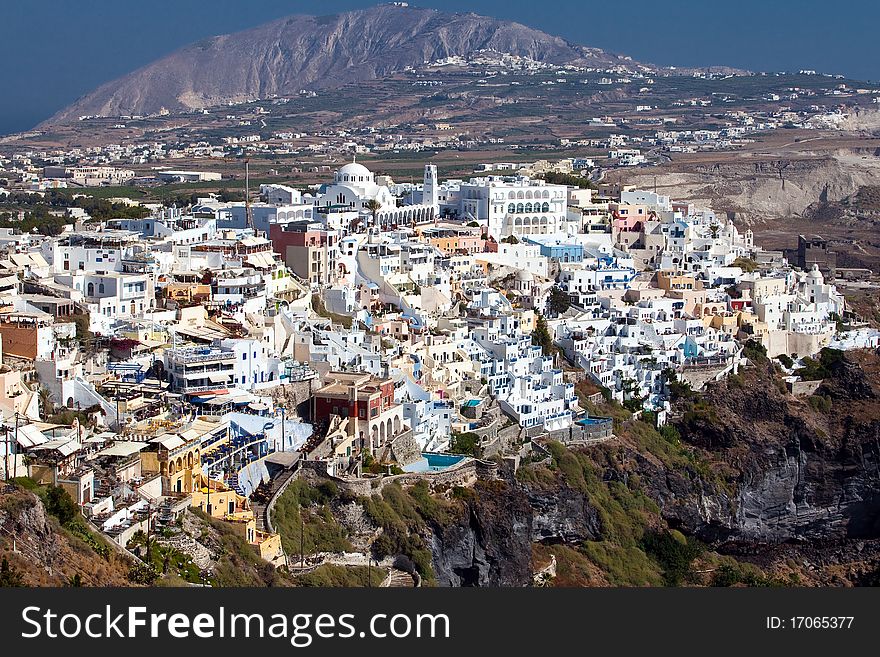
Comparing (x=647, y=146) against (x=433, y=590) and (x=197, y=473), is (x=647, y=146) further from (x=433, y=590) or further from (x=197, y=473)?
(x=433, y=590)

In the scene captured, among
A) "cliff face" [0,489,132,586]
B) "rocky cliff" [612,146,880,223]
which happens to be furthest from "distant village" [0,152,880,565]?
"rocky cliff" [612,146,880,223]

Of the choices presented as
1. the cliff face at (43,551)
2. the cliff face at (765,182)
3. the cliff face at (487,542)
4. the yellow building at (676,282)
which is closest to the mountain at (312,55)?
the cliff face at (765,182)

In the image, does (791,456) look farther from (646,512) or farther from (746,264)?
(746,264)

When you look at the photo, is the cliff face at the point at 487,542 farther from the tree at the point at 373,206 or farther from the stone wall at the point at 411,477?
the tree at the point at 373,206

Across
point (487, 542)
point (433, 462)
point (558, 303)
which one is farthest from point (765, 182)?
point (487, 542)

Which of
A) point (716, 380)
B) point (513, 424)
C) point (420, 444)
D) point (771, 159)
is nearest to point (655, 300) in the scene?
point (716, 380)
